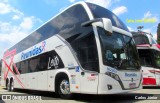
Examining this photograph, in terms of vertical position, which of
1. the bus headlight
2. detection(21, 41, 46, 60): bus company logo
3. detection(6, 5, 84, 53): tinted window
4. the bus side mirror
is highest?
detection(6, 5, 84, 53): tinted window

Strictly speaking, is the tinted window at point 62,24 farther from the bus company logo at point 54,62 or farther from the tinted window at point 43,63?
the bus company logo at point 54,62

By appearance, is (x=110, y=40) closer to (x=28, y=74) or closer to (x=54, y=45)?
(x=54, y=45)

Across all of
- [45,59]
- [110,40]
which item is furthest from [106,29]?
[45,59]

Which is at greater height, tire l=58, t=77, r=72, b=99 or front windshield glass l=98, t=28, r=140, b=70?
front windshield glass l=98, t=28, r=140, b=70

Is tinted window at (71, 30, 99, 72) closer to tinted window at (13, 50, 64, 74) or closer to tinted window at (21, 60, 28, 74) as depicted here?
tinted window at (13, 50, 64, 74)

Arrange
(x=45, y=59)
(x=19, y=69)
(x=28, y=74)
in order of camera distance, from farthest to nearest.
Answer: (x=19, y=69) → (x=28, y=74) → (x=45, y=59)

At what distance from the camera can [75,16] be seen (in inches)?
381

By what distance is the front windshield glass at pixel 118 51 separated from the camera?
8.34 m

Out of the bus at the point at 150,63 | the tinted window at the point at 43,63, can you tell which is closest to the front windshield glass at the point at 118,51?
the tinted window at the point at 43,63

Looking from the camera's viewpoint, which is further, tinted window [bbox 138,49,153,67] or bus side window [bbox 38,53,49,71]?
tinted window [bbox 138,49,153,67]

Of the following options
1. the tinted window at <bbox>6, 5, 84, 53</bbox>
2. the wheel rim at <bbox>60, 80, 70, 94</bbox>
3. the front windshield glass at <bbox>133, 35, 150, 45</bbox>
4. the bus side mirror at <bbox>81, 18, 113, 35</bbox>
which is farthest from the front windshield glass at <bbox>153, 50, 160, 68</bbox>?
the bus side mirror at <bbox>81, 18, 113, 35</bbox>

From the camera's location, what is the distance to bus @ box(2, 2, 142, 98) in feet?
26.9

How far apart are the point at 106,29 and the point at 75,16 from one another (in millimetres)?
2000

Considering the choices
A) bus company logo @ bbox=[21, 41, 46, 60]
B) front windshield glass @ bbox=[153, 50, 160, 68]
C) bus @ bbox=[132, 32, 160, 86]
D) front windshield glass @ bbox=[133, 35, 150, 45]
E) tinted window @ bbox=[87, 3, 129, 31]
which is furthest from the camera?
front windshield glass @ bbox=[133, 35, 150, 45]
